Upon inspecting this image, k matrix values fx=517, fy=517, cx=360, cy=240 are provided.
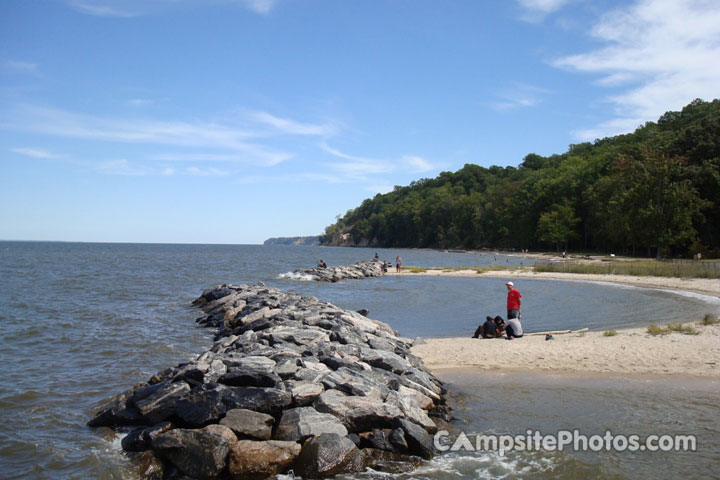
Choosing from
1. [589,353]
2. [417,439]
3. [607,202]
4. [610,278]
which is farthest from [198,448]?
[607,202]

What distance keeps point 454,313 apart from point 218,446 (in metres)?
15.6

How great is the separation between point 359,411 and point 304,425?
884mm

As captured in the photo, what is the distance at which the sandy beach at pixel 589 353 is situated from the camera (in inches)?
450

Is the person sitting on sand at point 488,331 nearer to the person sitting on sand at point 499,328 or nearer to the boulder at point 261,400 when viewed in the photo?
the person sitting on sand at point 499,328

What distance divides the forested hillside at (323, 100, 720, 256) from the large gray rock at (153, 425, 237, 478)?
58388 millimetres

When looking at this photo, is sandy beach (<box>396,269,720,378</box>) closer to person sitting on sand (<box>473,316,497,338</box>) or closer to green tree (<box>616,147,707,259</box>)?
person sitting on sand (<box>473,316,497,338</box>)

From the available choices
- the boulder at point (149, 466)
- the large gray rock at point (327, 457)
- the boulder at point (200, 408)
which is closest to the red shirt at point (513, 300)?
the large gray rock at point (327, 457)

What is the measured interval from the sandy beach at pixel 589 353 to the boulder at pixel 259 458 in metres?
5.72

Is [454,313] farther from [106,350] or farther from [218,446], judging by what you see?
[218,446]

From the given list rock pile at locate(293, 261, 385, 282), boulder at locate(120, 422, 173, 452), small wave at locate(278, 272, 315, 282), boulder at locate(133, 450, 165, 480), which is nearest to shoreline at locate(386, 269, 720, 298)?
rock pile at locate(293, 261, 385, 282)

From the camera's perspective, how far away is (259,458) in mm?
6805

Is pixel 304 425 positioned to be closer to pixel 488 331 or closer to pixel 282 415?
pixel 282 415

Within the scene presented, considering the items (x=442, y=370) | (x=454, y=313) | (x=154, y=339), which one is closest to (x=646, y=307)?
(x=454, y=313)

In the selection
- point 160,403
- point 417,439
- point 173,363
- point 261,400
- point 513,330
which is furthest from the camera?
point 513,330
